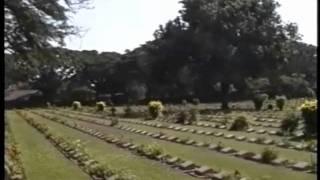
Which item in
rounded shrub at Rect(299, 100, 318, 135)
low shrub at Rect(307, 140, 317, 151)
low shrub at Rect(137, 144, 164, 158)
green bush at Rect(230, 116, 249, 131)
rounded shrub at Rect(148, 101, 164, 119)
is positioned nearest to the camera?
low shrub at Rect(307, 140, 317, 151)

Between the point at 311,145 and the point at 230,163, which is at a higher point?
the point at 311,145

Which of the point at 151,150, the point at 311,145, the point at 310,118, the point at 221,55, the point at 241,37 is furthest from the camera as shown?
the point at 241,37

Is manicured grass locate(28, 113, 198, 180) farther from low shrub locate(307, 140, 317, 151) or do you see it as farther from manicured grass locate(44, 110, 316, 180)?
low shrub locate(307, 140, 317, 151)

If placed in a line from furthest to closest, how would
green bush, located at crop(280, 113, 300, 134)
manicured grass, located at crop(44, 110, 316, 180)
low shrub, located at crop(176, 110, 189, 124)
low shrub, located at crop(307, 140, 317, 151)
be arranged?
low shrub, located at crop(176, 110, 189, 124)
green bush, located at crop(280, 113, 300, 134)
low shrub, located at crop(307, 140, 317, 151)
manicured grass, located at crop(44, 110, 316, 180)

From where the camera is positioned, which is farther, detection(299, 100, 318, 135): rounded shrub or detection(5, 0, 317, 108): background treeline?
detection(5, 0, 317, 108): background treeline

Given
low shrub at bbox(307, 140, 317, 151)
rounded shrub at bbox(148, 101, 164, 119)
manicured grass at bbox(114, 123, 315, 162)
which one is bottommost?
manicured grass at bbox(114, 123, 315, 162)

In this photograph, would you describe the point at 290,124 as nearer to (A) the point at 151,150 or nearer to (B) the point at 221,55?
(A) the point at 151,150

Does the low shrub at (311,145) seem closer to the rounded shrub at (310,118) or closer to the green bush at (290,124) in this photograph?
the rounded shrub at (310,118)

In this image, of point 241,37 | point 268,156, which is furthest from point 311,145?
point 241,37

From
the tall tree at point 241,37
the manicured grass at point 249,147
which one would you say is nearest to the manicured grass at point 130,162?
the manicured grass at point 249,147

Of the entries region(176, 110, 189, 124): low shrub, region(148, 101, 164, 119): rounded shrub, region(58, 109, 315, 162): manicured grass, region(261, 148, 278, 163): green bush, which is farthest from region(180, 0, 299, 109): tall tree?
region(261, 148, 278, 163): green bush

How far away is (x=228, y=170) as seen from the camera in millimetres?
9125
